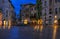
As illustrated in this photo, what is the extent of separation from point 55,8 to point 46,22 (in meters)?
4.36

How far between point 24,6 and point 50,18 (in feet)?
153

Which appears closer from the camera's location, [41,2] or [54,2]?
[54,2]

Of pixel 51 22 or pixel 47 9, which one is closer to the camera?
pixel 51 22

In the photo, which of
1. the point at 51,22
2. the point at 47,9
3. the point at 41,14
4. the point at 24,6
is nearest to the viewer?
the point at 51,22

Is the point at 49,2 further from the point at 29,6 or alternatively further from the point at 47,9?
the point at 29,6

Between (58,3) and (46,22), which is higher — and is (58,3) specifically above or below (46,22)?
above

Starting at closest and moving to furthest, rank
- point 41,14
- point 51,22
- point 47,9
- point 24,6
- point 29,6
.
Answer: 1. point 51,22
2. point 47,9
3. point 41,14
4. point 29,6
5. point 24,6

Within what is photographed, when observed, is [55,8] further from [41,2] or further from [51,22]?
[41,2]

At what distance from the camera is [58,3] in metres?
50.7

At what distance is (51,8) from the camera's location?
52281mm

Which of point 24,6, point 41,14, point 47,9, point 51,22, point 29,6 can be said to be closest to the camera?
Answer: point 51,22

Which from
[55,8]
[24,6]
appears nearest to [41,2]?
[55,8]

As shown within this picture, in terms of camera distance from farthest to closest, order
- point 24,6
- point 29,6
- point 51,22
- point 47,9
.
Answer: point 24,6
point 29,6
point 47,9
point 51,22

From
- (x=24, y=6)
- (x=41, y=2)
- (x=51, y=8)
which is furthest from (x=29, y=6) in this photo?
(x=51, y=8)
